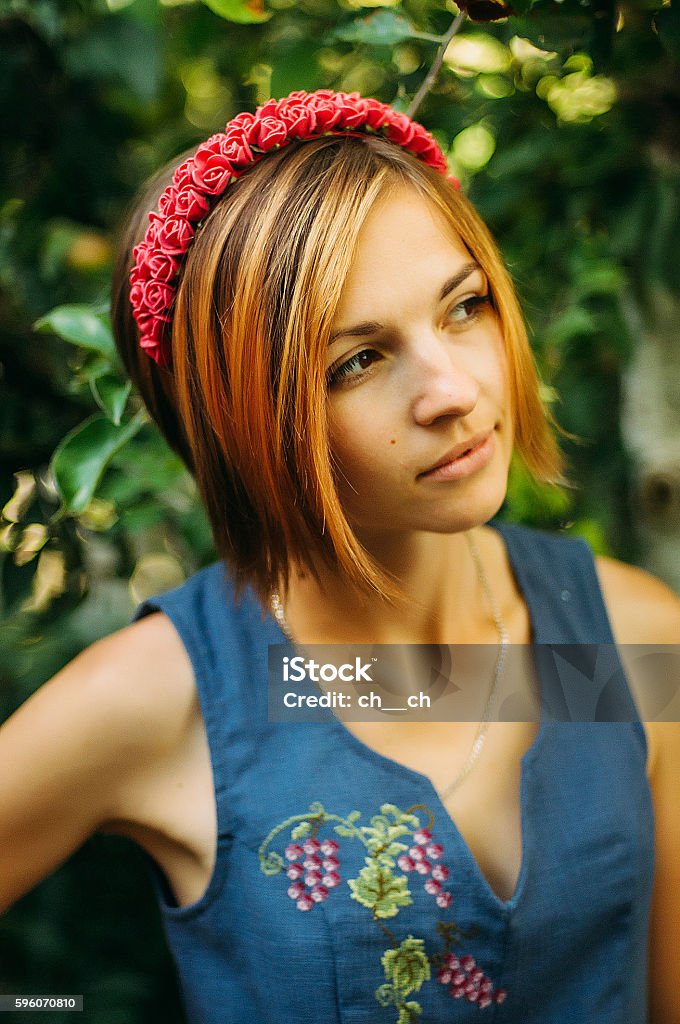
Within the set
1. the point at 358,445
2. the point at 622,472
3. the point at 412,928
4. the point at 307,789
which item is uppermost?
the point at 358,445

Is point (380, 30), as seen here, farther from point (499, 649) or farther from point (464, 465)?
point (499, 649)

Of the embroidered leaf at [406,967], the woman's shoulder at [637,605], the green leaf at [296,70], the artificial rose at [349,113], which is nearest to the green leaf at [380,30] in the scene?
the green leaf at [296,70]

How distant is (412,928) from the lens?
0.78 meters

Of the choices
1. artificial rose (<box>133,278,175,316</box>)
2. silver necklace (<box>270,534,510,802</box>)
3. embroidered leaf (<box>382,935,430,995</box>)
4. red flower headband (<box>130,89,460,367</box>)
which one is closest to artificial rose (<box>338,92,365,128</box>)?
red flower headband (<box>130,89,460,367</box>)

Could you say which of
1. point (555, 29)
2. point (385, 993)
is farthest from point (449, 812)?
point (555, 29)

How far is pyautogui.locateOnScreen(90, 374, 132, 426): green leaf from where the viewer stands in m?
0.89

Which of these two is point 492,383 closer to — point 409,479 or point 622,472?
point 409,479

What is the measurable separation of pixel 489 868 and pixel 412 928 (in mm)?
102

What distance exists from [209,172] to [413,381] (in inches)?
9.8

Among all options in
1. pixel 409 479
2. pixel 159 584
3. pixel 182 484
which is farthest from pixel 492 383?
pixel 159 584

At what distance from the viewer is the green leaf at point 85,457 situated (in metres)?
0.86

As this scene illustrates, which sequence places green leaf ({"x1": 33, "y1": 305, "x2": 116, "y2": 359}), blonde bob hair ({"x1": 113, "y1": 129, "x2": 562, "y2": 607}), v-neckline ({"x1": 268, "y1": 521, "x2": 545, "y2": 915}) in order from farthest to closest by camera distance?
1. green leaf ({"x1": 33, "y1": 305, "x2": 116, "y2": 359})
2. v-neckline ({"x1": 268, "y1": 521, "x2": 545, "y2": 915})
3. blonde bob hair ({"x1": 113, "y1": 129, "x2": 562, "y2": 607})

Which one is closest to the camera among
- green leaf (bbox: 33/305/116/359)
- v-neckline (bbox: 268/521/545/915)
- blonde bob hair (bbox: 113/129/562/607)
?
blonde bob hair (bbox: 113/129/562/607)

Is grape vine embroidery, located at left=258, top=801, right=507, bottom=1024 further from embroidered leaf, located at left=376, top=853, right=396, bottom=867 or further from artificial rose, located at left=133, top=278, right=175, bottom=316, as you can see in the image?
artificial rose, located at left=133, top=278, right=175, bottom=316
